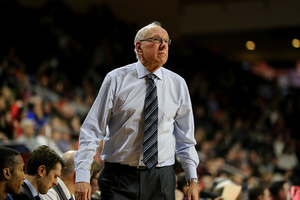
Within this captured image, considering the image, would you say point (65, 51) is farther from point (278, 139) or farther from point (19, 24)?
point (278, 139)

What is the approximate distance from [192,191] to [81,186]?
55 centimetres

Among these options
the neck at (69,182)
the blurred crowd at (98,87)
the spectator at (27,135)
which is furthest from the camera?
the blurred crowd at (98,87)

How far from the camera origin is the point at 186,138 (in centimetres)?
214

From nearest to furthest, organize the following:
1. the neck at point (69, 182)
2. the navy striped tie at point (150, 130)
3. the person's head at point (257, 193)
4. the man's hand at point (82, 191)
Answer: the man's hand at point (82, 191), the navy striped tie at point (150, 130), the neck at point (69, 182), the person's head at point (257, 193)

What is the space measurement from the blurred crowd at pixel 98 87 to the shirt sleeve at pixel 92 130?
2988 mm

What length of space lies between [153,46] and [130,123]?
401mm

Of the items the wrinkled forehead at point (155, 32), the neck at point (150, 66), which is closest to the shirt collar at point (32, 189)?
the neck at point (150, 66)

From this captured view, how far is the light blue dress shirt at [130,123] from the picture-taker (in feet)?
6.54

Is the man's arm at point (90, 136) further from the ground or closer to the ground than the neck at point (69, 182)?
further from the ground

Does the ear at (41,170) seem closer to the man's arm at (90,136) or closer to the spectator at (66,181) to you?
the spectator at (66,181)

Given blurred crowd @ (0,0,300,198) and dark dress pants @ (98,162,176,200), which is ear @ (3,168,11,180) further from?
blurred crowd @ (0,0,300,198)

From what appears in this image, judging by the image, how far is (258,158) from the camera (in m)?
9.14

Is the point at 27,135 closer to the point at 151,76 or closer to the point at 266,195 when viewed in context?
the point at 266,195

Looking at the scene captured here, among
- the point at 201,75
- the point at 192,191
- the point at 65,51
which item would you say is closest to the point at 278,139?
the point at 201,75
